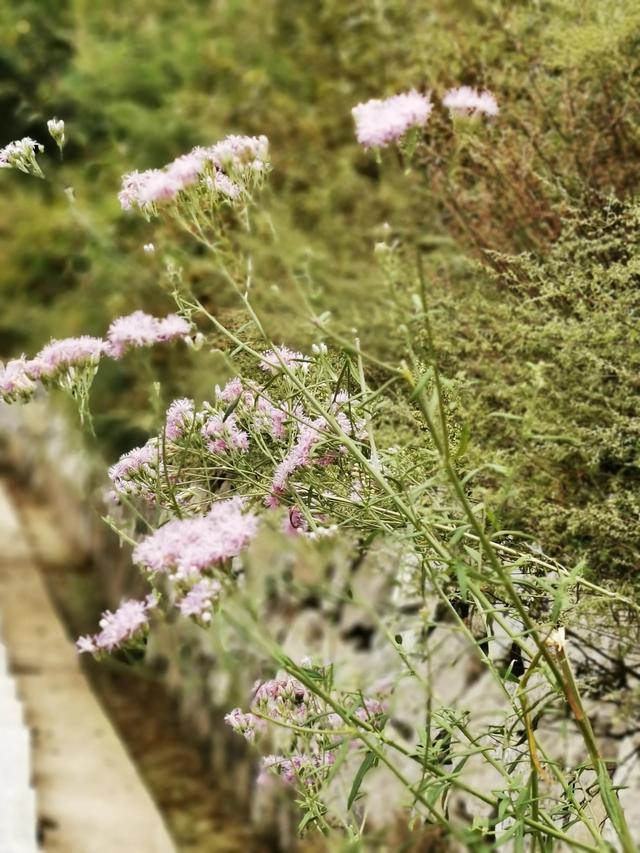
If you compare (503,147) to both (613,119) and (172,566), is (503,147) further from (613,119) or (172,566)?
(172,566)

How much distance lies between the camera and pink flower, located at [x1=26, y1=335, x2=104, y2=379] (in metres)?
1.30

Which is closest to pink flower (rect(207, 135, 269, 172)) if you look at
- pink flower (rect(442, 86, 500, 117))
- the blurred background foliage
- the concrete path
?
the blurred background foliage

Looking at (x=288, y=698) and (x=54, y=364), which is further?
(x=288, y=698)

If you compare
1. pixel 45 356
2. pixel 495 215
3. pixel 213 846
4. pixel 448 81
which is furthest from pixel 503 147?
pixel 213 846

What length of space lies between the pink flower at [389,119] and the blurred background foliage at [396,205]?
5.6 inches

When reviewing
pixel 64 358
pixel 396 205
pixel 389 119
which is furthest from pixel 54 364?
pixel 396 205

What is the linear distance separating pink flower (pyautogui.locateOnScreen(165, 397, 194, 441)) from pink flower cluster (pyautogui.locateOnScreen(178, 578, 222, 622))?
375mm

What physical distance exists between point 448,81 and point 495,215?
0.57 meters

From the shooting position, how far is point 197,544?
109 centimetres

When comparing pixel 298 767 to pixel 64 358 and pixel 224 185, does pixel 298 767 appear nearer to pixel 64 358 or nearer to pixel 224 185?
pixel 64 358

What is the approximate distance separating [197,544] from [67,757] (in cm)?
303

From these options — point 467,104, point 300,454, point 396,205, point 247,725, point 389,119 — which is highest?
point 396,205

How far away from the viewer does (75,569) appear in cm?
643

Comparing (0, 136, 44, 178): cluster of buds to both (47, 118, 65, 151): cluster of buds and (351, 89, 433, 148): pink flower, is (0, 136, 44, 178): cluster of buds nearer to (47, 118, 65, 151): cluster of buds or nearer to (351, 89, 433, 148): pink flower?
(47, 118, 65, 151): cluster of buds
